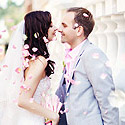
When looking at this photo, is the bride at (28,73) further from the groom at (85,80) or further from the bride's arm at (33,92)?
the groom at (85,80)

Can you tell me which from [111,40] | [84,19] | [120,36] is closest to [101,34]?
[111,40]

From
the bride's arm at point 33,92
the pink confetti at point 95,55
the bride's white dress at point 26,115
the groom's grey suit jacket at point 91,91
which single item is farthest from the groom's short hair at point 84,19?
the bride's white dress at point 26,115

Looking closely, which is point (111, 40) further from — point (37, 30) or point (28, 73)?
point (28, 73)

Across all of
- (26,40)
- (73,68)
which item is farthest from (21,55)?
(73,68)

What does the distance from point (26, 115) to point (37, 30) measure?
0.70m

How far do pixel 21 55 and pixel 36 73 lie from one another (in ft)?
1.27

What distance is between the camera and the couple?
2475mm

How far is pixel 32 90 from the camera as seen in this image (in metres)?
2.68

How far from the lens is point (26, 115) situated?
2959 mm

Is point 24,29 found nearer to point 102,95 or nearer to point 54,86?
point 102,95

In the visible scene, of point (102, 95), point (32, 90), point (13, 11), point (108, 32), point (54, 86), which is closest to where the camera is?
point (102, 95)

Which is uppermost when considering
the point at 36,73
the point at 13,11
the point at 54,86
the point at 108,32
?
the point at 108,32

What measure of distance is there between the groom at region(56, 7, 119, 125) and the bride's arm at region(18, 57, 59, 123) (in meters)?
0.14

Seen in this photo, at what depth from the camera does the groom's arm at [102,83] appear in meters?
2.45
